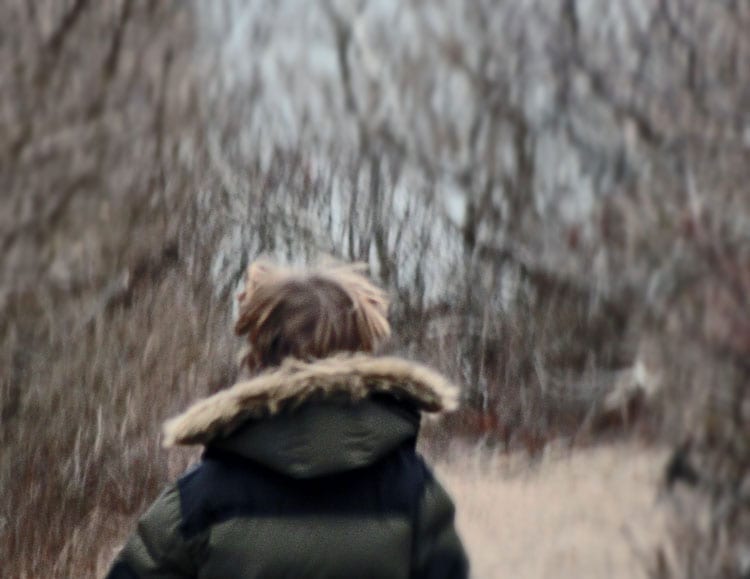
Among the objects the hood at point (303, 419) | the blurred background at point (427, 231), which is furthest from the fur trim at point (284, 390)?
the blurred background at point (427, 231)

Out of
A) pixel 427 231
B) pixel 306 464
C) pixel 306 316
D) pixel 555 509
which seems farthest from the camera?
pixel 427 231

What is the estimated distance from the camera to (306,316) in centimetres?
277

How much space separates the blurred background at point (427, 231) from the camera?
7.21 m

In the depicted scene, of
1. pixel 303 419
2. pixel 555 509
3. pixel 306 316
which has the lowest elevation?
pixel 555 509

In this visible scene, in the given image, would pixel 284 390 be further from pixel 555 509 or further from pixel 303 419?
pixel 555 509

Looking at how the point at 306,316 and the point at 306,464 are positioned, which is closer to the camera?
the point at 306,464

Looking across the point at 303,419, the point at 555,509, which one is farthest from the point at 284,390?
the point at 555,509

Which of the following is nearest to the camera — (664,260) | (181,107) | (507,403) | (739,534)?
(739,534)

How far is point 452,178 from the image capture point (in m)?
9.08

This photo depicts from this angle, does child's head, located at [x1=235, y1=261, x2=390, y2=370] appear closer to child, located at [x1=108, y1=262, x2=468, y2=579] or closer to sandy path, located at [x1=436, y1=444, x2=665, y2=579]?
child, located at [x1=108, y1=262, x2=468, y2=579]

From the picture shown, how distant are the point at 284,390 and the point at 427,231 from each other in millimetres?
6357

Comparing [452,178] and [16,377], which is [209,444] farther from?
[452,178]

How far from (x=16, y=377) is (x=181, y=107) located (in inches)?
79.4

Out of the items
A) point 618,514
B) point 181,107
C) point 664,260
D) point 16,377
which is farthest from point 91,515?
point 664,260
